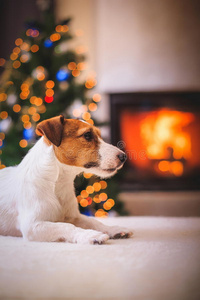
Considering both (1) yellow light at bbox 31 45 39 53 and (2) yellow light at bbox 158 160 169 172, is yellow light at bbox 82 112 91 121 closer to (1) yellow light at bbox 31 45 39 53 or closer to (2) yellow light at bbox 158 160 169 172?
(1) yellow light at bbox 31 45 39 53

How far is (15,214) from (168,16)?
2.87 m

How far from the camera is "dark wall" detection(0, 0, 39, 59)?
3.54 metres

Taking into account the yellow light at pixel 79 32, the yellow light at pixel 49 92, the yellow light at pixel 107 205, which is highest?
the yellow light at pixel 79 32

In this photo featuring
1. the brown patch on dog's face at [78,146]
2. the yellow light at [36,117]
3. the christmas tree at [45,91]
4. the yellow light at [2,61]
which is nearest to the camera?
the brown patch on dog's face at [78,146]

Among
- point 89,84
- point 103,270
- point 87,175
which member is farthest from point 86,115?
point 103,270

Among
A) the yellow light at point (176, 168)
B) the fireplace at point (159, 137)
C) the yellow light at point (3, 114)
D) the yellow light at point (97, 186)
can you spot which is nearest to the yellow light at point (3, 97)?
the yellow light at point (3, 114)

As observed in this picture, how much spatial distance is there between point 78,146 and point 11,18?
9.40 ft

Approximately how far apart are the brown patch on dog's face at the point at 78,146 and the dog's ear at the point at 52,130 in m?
0.04

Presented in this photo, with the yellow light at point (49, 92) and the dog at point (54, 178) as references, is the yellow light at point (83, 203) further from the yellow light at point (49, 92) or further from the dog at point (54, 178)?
the dog at point (54, 178)

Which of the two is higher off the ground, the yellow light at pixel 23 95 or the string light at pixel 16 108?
the yellow light at pixel 23 95

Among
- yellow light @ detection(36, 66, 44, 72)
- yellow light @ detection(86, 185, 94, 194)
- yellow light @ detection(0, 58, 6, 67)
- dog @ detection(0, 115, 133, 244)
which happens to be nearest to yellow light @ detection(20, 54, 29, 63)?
yellow light @ detection(36, 66, 44, 72)

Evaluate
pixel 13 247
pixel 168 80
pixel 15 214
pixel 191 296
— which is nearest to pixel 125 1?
pixel 168 80

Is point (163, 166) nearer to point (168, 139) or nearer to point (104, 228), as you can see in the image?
point (168, 139)

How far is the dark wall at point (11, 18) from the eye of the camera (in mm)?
3539
